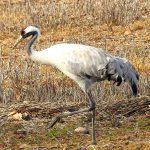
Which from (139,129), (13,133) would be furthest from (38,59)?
(139,129)

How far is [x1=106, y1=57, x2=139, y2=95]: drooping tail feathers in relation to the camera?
7.05m

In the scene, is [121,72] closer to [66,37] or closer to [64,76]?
[64,76]

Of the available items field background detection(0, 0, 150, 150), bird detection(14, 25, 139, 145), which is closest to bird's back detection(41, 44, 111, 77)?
bird detection(14, 25, 139, 145)

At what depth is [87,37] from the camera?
522 inches

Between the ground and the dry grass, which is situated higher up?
the dry grass

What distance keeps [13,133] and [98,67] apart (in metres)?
1.24

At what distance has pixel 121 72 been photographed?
Result: 711 centimetres

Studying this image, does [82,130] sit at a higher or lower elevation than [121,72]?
lower

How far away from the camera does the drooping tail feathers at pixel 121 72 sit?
7.05m

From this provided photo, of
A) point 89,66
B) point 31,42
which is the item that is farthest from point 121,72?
point 31,42

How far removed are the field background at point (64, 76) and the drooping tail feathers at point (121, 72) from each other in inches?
24.2

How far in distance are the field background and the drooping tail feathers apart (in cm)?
62

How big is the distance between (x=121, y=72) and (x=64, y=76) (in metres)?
3.21

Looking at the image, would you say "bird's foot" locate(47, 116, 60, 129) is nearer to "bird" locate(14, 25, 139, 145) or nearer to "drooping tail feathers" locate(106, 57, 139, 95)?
"bird" locate(14, 25, 139, 145)
